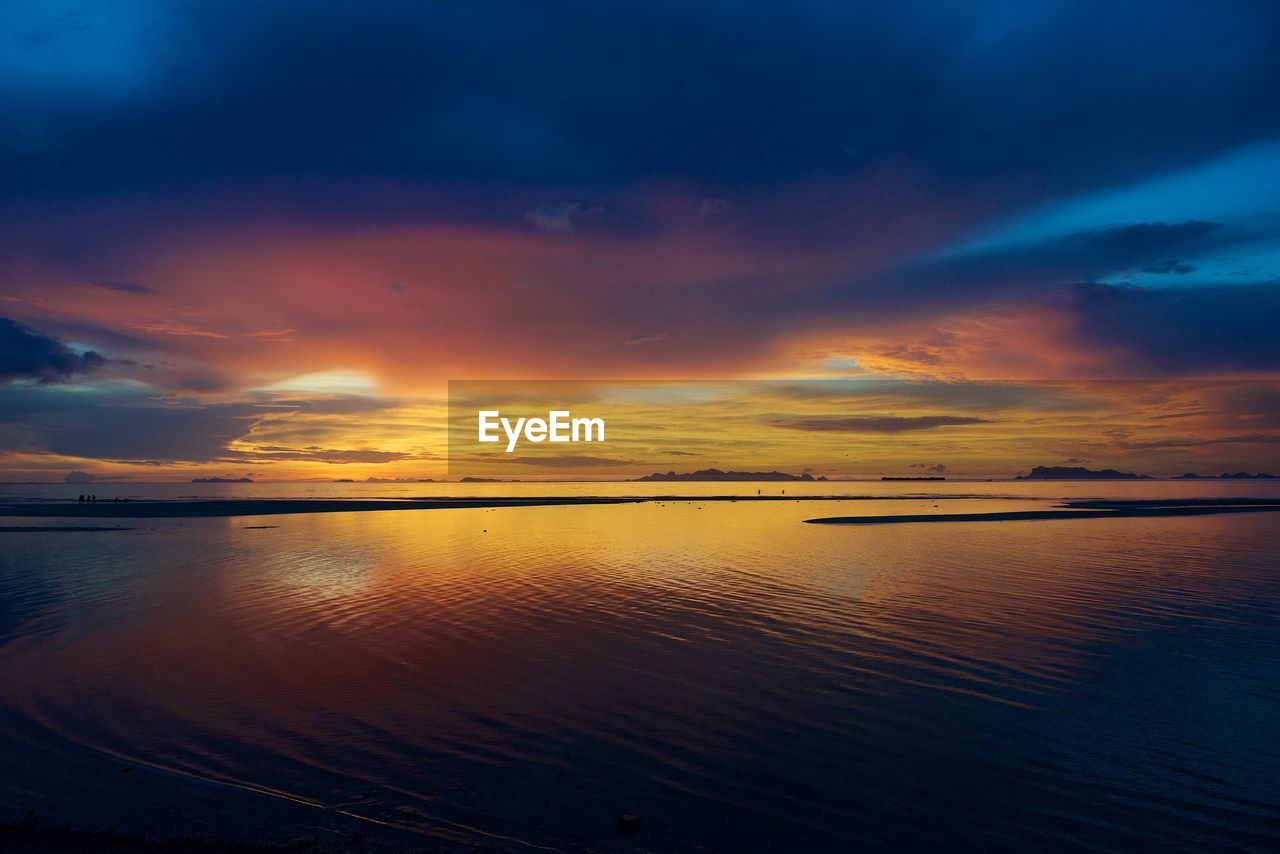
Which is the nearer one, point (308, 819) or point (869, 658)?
point (308, 819)

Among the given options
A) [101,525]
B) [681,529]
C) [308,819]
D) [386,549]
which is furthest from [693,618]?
[101,525]

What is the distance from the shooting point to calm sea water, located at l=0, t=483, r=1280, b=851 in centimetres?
1044

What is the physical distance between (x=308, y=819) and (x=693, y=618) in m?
16.3

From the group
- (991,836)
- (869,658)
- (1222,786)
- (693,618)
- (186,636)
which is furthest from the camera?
(693,618)

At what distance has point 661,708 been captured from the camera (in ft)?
49.9

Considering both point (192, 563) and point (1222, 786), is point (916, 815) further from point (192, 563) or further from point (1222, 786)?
point (192, 563)

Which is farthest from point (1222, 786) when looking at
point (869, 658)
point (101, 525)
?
point (101, 525)

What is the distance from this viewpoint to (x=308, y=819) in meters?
10.0

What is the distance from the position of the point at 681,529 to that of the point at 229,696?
53579mm

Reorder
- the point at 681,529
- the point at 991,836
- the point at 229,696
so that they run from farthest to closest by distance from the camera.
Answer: the point at 681,529 < the point at 229,696 < the point at 991,836

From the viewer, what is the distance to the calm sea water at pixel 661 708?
10.4 meters

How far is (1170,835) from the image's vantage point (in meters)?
10.1

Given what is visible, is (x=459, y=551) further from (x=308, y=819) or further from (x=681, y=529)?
(x=308, y=819)

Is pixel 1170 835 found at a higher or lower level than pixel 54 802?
lower
